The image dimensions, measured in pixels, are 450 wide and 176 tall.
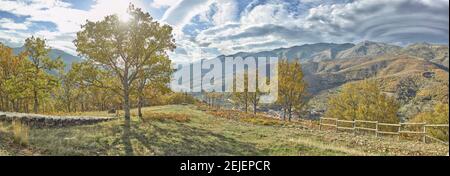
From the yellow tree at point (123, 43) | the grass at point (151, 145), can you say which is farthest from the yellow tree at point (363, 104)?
the yellow tree at point (123, 43)

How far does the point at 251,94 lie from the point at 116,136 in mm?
47075

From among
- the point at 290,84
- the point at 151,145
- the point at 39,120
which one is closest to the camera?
the point at 151,145

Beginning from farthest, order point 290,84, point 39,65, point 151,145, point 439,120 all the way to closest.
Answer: point 439,120, point 290,84, point 39,65, point 151,145

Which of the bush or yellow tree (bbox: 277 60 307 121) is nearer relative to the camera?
yellow tree (bbox: 277 60 307 121)

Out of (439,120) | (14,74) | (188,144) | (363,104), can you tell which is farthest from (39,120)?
(439,120)

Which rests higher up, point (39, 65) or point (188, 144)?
point (39, 65)

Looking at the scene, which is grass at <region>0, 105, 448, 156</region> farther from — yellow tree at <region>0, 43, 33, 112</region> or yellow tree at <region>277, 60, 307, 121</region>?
yellow tree at <region>277, 60, 307, 121</region>

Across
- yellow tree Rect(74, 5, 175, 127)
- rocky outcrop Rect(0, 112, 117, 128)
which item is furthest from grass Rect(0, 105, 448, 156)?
yellow tree Rect(74, 5, 175, 127)

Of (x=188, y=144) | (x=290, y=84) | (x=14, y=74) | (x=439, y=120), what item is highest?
(x=14, y=74)

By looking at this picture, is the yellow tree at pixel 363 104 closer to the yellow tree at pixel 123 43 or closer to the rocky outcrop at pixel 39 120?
the yellow tree at pixel 123 43

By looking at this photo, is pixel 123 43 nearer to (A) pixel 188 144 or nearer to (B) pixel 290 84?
(A) pixel 188 144
